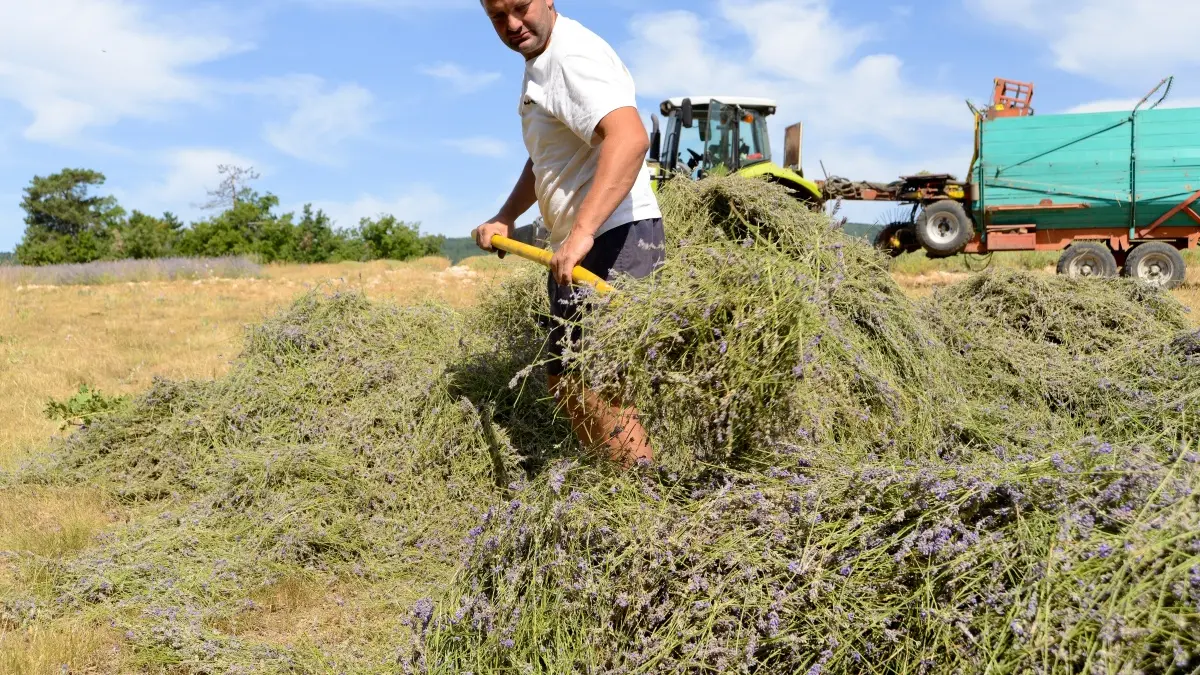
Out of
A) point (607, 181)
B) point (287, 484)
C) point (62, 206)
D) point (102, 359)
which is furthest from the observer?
point (62, 206)

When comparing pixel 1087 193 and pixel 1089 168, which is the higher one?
pixel 1089 168

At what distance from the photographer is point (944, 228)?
11.5 meters

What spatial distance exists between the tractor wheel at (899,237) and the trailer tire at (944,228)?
397mm

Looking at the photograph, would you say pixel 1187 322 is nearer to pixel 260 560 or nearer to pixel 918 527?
pixel 918 527

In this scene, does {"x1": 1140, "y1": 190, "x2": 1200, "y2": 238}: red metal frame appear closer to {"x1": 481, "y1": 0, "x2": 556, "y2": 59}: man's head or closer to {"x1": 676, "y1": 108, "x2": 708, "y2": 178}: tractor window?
{"x1": 676, "y1": 108, "x2": 708, "y2": 178}: tractor window

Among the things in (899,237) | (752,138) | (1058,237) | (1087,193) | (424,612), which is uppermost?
(752,138)

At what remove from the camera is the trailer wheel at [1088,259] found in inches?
418

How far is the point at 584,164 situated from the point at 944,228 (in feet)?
34.2

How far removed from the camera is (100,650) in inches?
90.1

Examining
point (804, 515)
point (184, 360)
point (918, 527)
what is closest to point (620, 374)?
point (804, 515)

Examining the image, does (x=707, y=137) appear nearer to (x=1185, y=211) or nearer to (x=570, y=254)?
(x=1185, y=211)

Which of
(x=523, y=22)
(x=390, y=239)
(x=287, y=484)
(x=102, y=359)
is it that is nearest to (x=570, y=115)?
(x=523, y=22)

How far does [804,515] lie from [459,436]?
1.83m

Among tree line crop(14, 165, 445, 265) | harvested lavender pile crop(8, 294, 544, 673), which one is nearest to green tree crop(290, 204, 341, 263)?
tree line crop(14, 165, 445, 265)
